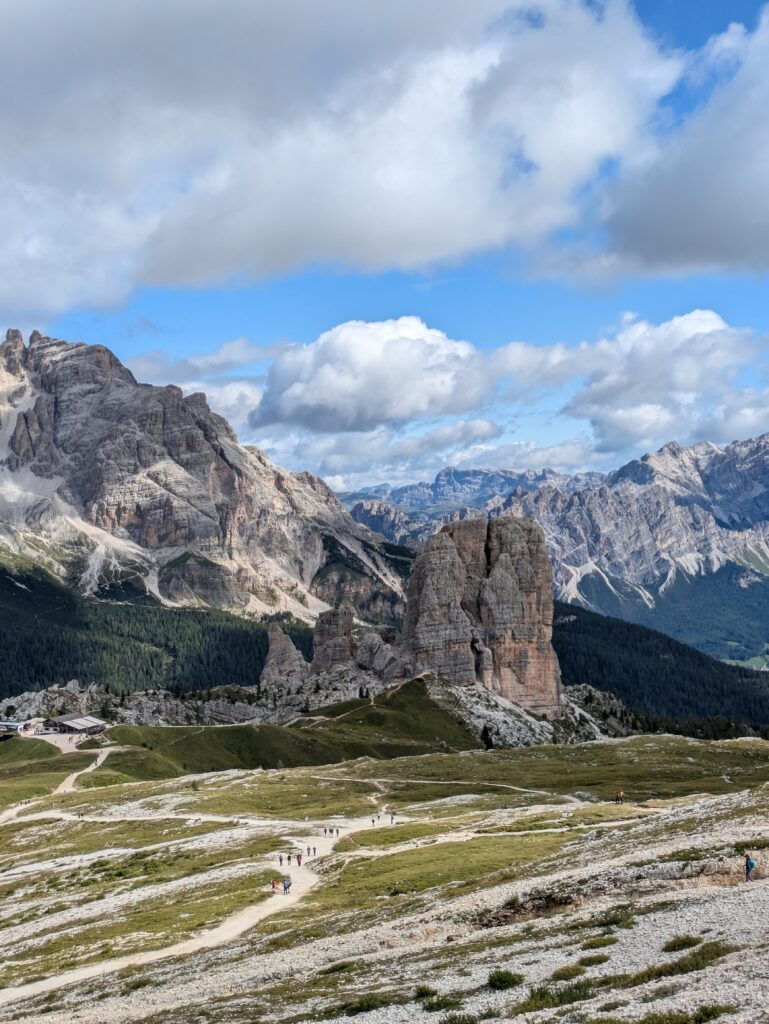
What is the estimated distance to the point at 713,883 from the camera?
51875 millimetres

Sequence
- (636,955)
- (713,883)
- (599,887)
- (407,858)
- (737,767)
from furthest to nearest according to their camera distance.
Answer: (737,767) → (407,858) → (599,887) → (713,883) → (636,955)

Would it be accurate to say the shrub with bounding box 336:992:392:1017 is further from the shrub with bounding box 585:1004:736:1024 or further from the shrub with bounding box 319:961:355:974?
the shrub with bounding box 585:1004:736:1024

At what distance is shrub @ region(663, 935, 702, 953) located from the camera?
129 feet

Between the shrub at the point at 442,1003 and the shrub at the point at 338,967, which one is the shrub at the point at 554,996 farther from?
the shrub at the point at 338,967

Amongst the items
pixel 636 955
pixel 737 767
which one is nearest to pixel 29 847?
pixel 636 955

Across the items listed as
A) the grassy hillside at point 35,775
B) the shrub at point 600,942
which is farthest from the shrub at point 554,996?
the grassy hillside at point 35,775

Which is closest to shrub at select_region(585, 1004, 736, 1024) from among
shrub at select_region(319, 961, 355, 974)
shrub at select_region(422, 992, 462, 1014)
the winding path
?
shrub at select_region(422, 992, 462, 1014)

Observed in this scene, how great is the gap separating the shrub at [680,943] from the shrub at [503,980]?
597 cm

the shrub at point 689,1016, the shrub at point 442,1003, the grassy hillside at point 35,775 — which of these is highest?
the shrub at point 689,1016

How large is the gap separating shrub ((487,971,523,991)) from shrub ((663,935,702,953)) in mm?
5970

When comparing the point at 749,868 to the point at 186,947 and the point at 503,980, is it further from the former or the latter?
the point at 186,947

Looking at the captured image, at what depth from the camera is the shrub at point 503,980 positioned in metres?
39.1

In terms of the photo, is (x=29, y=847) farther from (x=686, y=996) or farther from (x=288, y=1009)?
(x=686, y=996)

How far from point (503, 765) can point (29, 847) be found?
8332 cm
